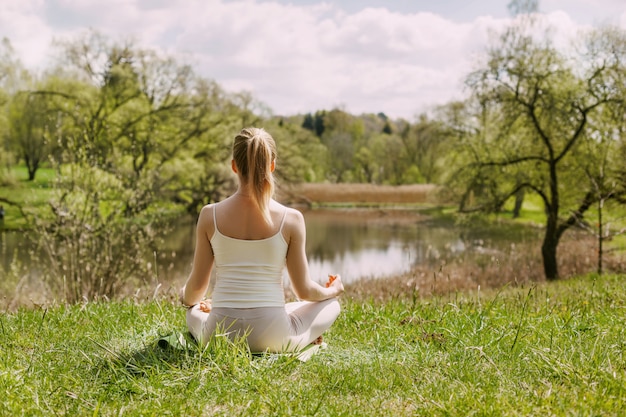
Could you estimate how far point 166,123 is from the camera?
3067 cm

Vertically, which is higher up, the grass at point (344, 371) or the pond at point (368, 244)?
the grass at point (344, 371)

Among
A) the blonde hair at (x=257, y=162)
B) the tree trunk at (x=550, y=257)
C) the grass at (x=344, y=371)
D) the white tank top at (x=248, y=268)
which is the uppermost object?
the blonde hair at (x=257, y=162)

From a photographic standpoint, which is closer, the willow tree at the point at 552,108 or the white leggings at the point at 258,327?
the white leggings at the point at 258,327

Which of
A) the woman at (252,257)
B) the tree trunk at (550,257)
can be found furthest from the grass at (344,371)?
the tree trunk at (550,257)

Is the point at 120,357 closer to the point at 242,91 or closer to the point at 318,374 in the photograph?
the point at 318,374

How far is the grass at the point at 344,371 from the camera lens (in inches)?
118

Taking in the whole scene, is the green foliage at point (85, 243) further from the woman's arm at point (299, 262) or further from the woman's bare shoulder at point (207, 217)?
the woman's arm at point (299, 262)

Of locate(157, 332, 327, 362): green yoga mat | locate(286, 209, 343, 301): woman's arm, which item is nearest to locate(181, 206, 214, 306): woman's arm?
locate(157, 332, 327, 362): green yoga mat

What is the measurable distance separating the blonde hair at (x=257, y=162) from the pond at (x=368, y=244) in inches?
366

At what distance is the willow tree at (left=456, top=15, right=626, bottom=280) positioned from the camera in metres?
14.3

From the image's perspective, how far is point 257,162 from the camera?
3.69 m

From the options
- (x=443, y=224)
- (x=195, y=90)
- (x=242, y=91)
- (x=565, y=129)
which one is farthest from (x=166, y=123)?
(x=565, y=129)

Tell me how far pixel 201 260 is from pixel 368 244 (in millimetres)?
21541

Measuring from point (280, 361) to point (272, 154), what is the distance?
53.7 inches
